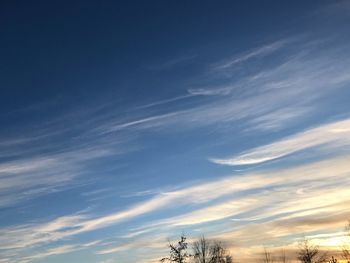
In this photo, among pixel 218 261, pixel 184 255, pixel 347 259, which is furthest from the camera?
pixel 218 261

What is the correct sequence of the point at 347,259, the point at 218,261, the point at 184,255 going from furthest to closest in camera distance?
the point at 218,261
the point at 184,255
the point at 347,259

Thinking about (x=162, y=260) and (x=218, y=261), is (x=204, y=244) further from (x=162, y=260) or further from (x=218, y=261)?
(x=162, y=260)

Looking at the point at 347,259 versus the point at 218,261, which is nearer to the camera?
the point at 347,259

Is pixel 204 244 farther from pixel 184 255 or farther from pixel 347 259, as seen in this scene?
pixel 347 259

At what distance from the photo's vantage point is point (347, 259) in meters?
68.9

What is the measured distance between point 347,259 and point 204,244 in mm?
29480

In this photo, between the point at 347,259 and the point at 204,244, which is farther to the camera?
the point at 204,244

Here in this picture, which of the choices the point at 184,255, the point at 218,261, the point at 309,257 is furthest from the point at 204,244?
the point at 309,257

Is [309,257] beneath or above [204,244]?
beneath

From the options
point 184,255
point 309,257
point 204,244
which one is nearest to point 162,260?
point 184,255

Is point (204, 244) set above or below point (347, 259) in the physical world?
above

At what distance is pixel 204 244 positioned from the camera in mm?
88625

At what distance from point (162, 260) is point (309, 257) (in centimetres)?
2914

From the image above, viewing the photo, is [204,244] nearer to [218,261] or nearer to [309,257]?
[218,261]
